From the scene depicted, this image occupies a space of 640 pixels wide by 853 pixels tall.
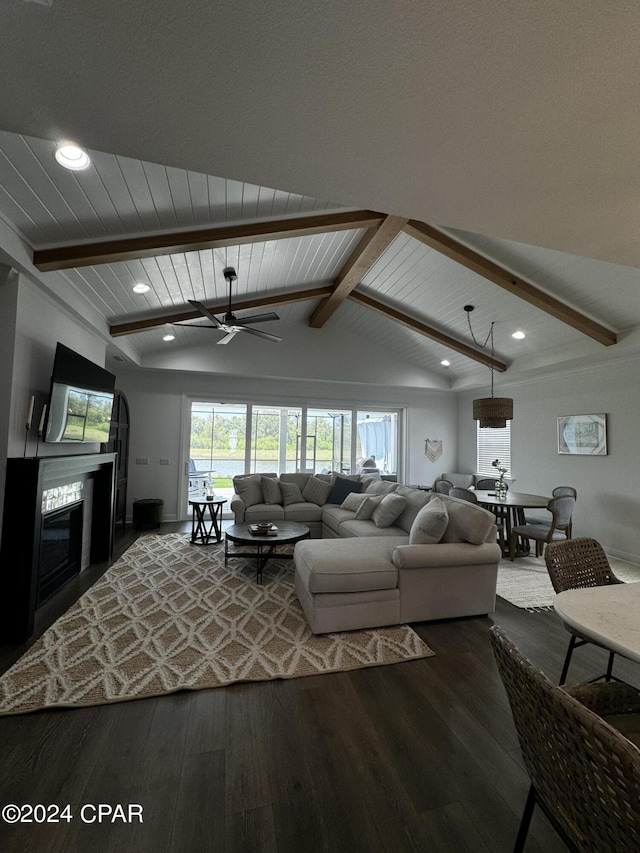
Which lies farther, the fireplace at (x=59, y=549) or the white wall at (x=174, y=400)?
the white wall at (x=174, y=400)

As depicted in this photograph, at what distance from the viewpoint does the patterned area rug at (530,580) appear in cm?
350

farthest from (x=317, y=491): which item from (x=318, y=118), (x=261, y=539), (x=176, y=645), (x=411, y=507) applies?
(x=318, y=118)

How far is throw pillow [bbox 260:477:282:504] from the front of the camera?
5.64 metres

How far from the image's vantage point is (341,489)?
18.8ft

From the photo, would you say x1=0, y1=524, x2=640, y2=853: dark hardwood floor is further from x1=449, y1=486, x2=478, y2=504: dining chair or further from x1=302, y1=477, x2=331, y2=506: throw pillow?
x1=302, y1=477, x2=331, y2=506: throw pillow

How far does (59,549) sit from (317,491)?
331 cm

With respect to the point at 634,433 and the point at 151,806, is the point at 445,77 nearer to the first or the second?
the point at 151,806

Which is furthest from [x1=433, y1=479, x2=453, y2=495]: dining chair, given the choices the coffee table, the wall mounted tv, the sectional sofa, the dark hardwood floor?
the wall mounted tv

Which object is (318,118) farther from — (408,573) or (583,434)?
(583,434)

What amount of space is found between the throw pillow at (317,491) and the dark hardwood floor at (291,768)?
135 inches

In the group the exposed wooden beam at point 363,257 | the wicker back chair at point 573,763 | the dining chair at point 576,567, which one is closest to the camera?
the wicker back chair at point 573,763

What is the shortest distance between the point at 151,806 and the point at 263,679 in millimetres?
861

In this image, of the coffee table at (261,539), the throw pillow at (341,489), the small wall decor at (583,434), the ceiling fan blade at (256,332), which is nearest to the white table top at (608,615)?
the coffee table at (261,539)

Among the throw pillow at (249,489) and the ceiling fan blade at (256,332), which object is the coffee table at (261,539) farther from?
the ceiling fan blade at (256,332)
